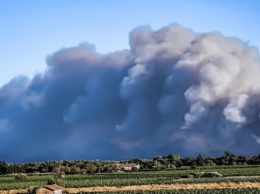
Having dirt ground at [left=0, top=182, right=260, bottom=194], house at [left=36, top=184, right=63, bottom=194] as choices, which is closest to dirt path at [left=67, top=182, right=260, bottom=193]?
dirt ground at [left=0, top=182, right=260, bottom=194]

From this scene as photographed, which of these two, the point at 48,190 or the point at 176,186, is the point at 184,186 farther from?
the point at 48,190

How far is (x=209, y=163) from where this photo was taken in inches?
7013

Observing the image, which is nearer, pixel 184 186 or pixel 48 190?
pixel 48 190

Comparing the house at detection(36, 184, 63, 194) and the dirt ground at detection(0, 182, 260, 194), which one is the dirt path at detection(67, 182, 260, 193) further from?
the house at detection(36, 184, 63, 194)

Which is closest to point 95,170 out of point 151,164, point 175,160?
point 151,164

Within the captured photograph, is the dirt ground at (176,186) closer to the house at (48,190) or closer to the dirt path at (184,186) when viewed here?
the dirt path at (184,186)

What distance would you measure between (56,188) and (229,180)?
32525 millimetres

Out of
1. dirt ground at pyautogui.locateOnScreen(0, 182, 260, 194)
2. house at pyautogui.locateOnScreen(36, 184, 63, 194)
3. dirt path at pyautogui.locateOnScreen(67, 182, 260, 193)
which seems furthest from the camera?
dirt ground at pyautogui.locateOnScreen(0, 182, 260, 194)

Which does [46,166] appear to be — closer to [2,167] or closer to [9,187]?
[2,167]

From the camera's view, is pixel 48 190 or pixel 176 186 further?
pixel 176 186

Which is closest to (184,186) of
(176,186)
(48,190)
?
(176,186)

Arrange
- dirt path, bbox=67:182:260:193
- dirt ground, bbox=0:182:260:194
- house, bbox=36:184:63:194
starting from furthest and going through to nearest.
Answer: dirt ground, bbox=0:182:260:194 → dirt path, bbox=67:182:260:193 → house, bbox=36:184:63:194

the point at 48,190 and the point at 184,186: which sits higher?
the point at 48,190

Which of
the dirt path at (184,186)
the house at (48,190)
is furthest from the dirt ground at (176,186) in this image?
the house at (48,190)
